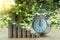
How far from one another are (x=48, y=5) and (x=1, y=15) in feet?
6.46

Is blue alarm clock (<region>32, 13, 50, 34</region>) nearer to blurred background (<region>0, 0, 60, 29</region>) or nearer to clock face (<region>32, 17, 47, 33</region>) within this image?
clock face (<region>32, 17, 47, 33</region>)

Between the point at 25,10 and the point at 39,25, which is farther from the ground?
the point at 25,10

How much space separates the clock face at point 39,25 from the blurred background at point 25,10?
70 cm

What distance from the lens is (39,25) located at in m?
6.37

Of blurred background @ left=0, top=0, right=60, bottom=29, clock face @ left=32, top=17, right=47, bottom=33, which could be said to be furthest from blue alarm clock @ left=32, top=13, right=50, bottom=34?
blurred background @ left=0, top=0, right=60, bottom=29

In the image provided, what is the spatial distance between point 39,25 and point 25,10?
1.94 m

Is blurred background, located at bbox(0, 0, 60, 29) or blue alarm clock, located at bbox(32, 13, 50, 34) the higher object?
blurred background, located at bbox(0, 0, 60, 29)

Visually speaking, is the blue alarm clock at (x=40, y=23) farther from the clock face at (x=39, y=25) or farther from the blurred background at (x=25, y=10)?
the blurred background at (x=25, y=10)

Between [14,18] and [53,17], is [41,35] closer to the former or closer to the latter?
[14,18]

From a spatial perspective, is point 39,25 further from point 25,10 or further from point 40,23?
point 25,10

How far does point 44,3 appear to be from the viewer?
9.23 m

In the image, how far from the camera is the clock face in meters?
6.32

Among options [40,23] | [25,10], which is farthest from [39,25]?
[25,10]

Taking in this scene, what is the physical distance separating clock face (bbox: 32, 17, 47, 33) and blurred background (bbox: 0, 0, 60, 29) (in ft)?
2.31
